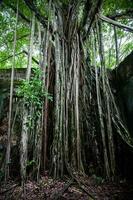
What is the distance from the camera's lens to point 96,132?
4.23 m

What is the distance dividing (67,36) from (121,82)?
6.10 feet

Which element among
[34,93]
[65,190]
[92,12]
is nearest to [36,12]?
[92,12]

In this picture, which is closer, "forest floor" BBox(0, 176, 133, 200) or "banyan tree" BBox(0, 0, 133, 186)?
"forest floor" BBox(0, 176, 133, 200)

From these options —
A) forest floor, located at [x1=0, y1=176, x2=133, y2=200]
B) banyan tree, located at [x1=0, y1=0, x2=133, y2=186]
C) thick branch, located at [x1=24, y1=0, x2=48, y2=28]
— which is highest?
thick branch, located at [x1=24, y1=0, x2=48, y2=28]

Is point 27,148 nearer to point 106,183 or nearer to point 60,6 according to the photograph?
point 106,183

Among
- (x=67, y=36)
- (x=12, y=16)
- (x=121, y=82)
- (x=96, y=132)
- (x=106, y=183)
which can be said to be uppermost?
(x=12, y=16)

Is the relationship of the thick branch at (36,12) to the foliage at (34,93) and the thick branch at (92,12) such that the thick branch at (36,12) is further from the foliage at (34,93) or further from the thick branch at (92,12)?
the foliage at (34,93)

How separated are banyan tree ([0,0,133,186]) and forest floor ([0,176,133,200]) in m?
0.15

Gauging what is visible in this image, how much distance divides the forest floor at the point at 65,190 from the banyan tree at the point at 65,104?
15 centimetres

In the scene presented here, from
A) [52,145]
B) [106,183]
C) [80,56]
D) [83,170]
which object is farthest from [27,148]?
[80,56]

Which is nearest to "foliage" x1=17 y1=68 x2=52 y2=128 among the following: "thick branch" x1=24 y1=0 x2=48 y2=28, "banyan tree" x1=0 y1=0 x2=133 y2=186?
"banyan tree" x1=0 y1=0 x2=133 y2=186

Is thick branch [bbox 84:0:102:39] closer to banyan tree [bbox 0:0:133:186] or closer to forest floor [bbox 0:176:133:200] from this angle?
banyan tree [bbox 0:0:133:186]

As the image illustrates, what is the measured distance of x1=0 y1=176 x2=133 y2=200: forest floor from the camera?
2.95 meters

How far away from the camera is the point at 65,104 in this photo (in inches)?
154
